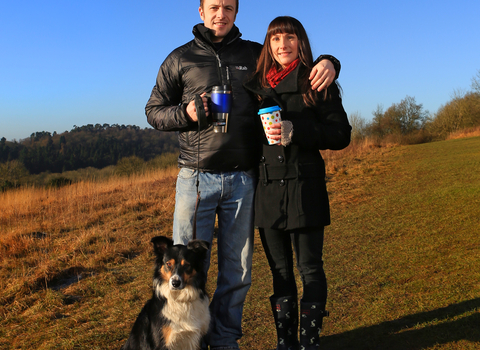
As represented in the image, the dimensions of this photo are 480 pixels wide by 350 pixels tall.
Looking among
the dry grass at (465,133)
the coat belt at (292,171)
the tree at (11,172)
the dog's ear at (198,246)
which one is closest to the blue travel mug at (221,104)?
the coat belt at (292,171)

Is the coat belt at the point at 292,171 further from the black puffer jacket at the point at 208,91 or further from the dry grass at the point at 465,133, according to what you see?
the dry grass at the point at 465,133

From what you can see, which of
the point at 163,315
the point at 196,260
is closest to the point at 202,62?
the point at 196,260

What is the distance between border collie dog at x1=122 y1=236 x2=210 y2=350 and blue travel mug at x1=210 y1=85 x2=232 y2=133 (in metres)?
0.76

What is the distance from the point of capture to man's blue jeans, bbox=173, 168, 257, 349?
2.53 m

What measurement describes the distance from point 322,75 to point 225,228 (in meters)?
1.22

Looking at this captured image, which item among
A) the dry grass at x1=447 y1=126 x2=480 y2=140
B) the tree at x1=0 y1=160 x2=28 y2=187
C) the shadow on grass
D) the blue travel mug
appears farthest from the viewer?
the dry grass at x1=447 y1=126 x2=480 y2=140

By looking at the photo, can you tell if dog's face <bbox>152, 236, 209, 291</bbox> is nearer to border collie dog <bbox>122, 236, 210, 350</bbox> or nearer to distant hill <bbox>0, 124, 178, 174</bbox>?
border collie dog <bbox>122, 236, 210, 350</bbox>

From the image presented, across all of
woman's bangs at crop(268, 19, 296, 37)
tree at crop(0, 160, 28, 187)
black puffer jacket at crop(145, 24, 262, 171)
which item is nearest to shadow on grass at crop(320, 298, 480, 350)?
black puffer jacket at crop(145, 24, 262, 171)

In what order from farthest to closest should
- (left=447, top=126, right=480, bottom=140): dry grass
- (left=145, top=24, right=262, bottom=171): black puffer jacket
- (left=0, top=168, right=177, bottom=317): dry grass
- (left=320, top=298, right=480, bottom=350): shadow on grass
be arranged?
(left=447, top=126, right=480, bottom=140): dry grass < (left=0, top=168, right=177, bottom=317): dry grass < (left=320, top=298, right=480, bottom=350): shadow on grass < (left=145, top=24, right=262, bottom=171): black puffer jacket

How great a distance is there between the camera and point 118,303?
4.23 metres

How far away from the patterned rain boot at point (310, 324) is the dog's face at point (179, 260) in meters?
0.71

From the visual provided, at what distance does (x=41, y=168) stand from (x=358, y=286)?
4593 cm

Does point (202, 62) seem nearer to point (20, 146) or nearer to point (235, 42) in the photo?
point (235, 42)

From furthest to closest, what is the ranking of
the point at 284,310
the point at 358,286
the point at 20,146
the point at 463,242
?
the point at 20,146 < the point at 463,242 < the point at 358,286 < the point at 284,310
